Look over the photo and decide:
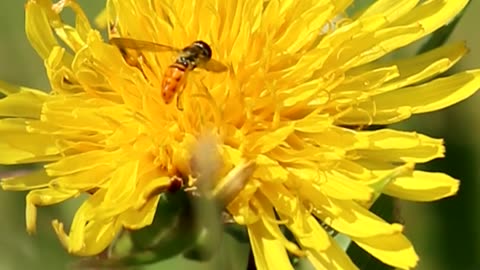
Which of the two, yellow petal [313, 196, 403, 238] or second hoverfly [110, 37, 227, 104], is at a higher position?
second hoverfly [110, 37, 227, 104]

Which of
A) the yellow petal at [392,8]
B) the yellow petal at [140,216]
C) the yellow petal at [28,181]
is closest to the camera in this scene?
the yellow petal at [140,216]

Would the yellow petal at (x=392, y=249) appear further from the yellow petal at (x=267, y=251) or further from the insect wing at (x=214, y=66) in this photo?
the insect wing at (x=214, y=66)

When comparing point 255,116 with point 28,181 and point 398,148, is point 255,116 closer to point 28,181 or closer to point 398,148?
point 398,148

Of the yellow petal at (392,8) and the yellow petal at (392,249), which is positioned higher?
the yellow petal at (392,8)

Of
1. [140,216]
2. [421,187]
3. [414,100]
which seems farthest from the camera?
[414,100]

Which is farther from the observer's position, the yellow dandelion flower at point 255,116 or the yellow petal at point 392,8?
the yellow petal at point 392,8

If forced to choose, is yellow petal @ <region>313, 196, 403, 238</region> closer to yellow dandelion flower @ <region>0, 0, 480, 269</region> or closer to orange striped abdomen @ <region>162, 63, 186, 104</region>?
yellow dandelion flower @ <region>0, 0, 480, 269</region>

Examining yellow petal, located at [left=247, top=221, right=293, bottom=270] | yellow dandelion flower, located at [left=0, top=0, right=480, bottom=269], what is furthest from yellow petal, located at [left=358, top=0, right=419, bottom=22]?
yellow petal, located at [left=247, top=221, right=293, bottom=270]

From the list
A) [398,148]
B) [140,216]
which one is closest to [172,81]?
[140,216]

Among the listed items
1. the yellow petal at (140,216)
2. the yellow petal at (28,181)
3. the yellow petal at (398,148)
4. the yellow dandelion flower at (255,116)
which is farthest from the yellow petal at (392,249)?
the yellow petal at (28,181)
